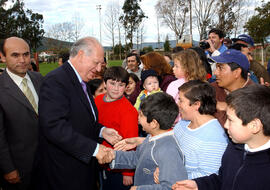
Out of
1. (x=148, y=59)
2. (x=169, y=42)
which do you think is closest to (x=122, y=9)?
(x=169, y=42)

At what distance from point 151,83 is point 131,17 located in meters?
56.3

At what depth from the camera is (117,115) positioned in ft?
9.66

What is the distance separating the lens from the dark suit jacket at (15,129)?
273 cm

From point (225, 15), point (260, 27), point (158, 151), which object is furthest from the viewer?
point (225, 15)

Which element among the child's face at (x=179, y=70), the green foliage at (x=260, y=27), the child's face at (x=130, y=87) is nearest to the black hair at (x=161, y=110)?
the child's face at (x=179, y=70)

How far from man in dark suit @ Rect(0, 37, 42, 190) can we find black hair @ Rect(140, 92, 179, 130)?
154 cm

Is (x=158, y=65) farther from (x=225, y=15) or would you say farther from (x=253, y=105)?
(x=225, y=15)

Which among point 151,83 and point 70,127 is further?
point 151,83

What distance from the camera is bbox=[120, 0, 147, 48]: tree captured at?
185 ft

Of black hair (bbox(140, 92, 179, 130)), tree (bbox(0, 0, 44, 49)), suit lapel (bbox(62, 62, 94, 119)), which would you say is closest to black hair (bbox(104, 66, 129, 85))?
suit lapel (bbox(62, 62, 94, 119))

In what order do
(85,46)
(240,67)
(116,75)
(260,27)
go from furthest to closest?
(260,27)
(116,75)
(240,67)
(85,46)

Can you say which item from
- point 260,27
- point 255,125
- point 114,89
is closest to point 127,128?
point 114,89

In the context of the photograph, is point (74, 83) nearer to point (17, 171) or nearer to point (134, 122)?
point (134, 122)

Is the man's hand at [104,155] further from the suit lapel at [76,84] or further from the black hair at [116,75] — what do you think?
the black hair at [116,75]
